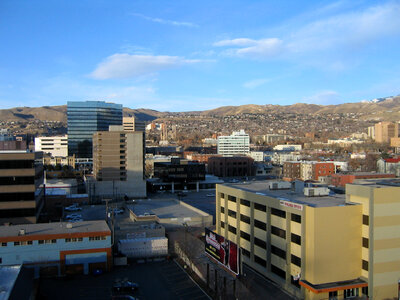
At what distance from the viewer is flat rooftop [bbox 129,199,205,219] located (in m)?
32.6

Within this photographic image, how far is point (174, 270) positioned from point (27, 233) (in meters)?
7.97

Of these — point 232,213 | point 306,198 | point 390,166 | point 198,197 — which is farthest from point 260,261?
Result: point 390,166

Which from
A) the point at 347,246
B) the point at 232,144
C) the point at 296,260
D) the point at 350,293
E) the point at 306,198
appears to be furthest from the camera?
the point at 232,144

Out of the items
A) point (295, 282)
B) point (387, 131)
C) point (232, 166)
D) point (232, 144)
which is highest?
point (387, 131)

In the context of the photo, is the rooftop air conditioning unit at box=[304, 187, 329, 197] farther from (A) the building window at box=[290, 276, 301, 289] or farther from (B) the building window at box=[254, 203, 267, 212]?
(A) the building window at box=[290, 276, 301, 289]

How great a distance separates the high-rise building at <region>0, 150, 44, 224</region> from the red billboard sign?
47.8 feet

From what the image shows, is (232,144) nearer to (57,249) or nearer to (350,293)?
(57,249)

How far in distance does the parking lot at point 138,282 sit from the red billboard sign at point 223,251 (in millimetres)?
Result: 1870

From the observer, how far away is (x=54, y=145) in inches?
3620

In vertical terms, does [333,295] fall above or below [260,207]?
below

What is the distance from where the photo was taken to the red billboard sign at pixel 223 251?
50.8 feet

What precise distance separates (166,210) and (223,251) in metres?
19.7

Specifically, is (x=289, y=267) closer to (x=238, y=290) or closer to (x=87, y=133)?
(x=238, y=290)

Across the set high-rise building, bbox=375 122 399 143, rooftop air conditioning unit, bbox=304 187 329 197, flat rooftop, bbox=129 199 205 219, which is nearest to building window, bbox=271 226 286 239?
A: rooftop air conditioning unit, bbox=304 187 329 197
